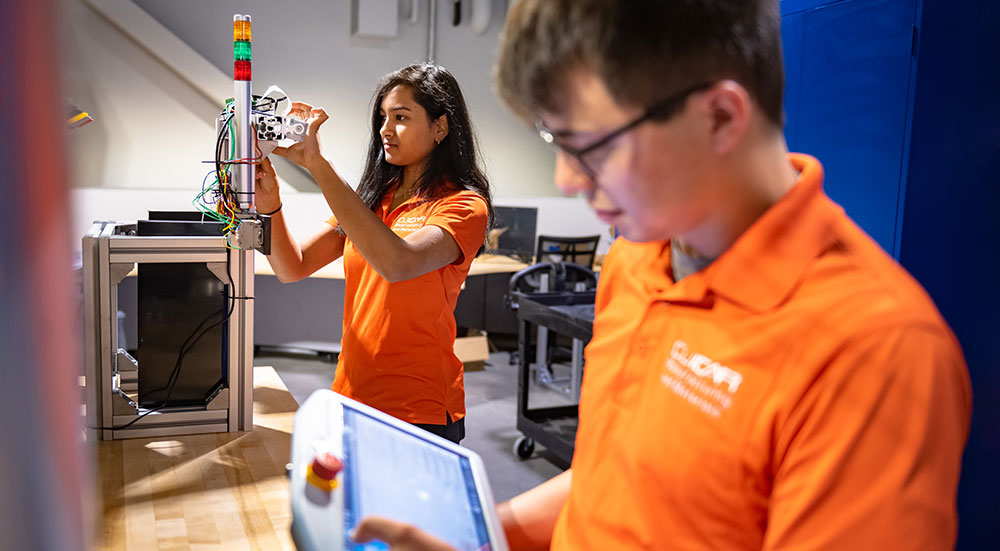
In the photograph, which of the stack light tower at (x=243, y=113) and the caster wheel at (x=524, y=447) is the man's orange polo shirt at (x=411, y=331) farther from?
the caster wheel at (x=524, y=447)

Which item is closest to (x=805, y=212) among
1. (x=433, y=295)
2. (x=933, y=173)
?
(x=433, y=295)

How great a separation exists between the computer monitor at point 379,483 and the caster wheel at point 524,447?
3110 millimetres

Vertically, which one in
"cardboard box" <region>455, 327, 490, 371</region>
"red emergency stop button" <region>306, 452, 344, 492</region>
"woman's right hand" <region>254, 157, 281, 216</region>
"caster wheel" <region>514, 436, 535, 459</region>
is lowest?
"caster wheel" <region>514, 436, 535, 459</region>

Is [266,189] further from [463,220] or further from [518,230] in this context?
[518,230]

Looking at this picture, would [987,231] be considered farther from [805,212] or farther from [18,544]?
[18,544]

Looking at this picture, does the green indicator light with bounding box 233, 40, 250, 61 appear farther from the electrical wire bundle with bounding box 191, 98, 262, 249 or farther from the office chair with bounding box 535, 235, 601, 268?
the office chair with bounding box 535, 235, 601, 268

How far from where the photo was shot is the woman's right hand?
163cm

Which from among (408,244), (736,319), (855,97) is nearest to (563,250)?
(855,97)

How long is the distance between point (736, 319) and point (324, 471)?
0.36 meters

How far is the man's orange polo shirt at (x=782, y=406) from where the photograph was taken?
1.78 feet

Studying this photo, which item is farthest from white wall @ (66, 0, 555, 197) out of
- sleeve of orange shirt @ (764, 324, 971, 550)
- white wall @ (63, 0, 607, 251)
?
sleeve of orange shirt @ (764, 324, 971, 550)

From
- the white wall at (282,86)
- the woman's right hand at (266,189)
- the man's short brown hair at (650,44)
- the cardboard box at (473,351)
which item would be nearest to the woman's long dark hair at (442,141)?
the woman's right hand at (266,189)

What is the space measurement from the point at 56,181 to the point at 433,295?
1533mm

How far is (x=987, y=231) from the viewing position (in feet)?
5.85
